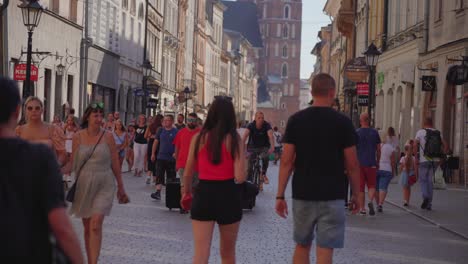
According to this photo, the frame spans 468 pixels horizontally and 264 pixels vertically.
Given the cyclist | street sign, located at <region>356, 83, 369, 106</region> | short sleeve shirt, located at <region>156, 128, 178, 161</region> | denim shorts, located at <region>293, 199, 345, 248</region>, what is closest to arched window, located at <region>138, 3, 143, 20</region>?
street sign, located at <region>356, 83, 369, 106</region>

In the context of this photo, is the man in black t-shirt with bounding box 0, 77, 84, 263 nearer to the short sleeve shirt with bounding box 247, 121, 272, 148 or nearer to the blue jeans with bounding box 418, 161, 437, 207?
the blue jeans with bounding box 418, 161, 437, 207

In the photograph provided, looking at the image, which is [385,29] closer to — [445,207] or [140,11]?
[140,11]

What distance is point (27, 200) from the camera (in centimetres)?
400

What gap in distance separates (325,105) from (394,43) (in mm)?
33029

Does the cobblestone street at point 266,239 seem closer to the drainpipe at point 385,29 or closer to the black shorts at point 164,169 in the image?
the black shorts at point 164,169

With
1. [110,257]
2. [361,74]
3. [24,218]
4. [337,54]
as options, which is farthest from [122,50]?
[24,218]

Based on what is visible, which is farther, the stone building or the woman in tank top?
the stone building

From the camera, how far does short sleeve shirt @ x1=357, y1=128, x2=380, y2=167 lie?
1719cm

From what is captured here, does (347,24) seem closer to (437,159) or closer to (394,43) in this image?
(394,43)

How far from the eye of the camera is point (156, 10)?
2394 inches

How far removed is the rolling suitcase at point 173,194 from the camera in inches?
663

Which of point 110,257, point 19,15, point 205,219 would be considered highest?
point 19,15

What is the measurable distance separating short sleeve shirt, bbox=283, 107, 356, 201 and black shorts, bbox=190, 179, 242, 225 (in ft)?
1.58

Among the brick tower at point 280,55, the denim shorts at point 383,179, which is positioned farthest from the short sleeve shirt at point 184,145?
the brick tower at point 280,55
